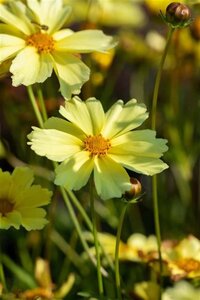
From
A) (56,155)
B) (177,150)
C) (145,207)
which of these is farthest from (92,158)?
(145,207)

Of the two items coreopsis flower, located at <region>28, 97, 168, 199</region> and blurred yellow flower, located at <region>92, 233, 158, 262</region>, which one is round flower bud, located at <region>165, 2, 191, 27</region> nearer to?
coreopsis flower, located at <region>28, 97, 168, 199</region>

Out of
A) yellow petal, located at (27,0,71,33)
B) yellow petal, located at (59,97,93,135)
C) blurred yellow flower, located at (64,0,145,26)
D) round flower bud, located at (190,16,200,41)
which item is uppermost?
blurred yellow flower, located at (64,0,145,26)

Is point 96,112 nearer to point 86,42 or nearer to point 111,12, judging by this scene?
point 86,42

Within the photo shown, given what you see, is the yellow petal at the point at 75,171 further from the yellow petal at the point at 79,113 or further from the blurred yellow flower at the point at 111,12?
the blurred yellow flower at the point at 111,12

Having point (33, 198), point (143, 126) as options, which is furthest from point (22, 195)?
point (143, 126)

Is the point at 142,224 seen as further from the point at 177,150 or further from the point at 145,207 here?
the point at 177,150

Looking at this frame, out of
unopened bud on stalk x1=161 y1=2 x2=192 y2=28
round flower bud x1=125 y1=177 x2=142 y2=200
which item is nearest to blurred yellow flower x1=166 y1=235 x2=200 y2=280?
round flower bud x1=125 y1=177 x2=142 y2=200

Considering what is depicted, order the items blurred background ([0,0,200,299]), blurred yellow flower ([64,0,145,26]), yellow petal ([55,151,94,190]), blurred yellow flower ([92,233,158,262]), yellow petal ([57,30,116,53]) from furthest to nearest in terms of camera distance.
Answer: blurred yellow flower ([64,0,145,26]) → blurred background ([0,0,200,299]) → blurred yellow flower ([92,233,158,262]) → yellow petal ([57,30,116,53]) → yellow petal ([55,151,94,190])
